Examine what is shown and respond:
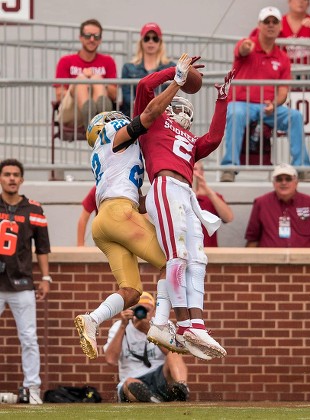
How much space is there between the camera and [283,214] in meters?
17.4

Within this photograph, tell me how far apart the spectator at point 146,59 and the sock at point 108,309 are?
18.0 ft

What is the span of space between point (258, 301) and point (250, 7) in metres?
5.45

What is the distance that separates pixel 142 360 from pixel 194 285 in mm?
3687

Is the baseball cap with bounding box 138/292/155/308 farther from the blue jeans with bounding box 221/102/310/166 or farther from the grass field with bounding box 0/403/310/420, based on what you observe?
the blue jeans with bounding box 221/102/310/166

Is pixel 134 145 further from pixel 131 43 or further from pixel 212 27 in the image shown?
pixel 212 27

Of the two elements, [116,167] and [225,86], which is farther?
[116,167]

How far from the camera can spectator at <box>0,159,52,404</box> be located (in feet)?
54.6

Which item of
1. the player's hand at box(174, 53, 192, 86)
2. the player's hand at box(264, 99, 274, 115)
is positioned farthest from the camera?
the player's hand at box(174, 53, 192, 86)

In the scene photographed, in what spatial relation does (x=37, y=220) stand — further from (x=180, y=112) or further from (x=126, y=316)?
(x=180, y=112)

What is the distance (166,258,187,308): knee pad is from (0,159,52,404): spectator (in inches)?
156

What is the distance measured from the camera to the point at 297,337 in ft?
56.9

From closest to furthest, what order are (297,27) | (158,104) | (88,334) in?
(88,334) < (158,104) < (297,27)

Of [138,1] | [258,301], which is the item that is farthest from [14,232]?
[138,1]

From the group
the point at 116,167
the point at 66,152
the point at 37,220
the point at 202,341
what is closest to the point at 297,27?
the point at 66,152
